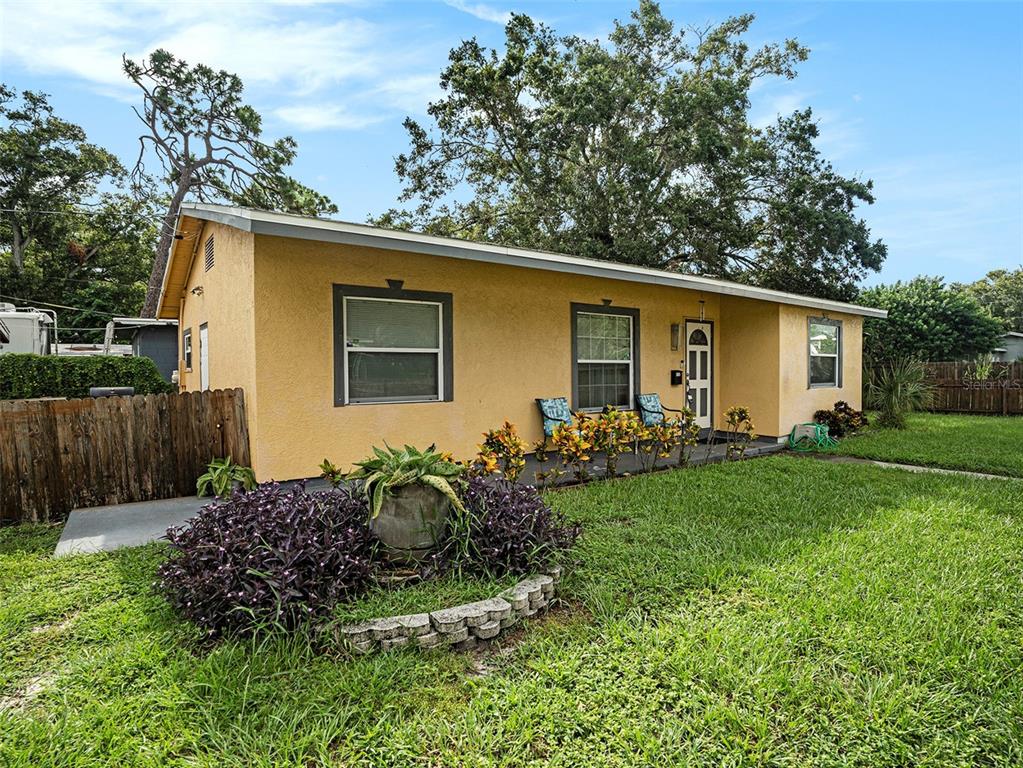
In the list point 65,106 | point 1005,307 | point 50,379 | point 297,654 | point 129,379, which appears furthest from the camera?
point 1005,307

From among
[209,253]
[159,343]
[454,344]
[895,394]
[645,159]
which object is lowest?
[895,394]

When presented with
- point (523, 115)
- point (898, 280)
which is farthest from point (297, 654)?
point (898, 280)

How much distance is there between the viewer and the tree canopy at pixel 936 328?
Answer: 55.2ft

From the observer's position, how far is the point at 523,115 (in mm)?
17344

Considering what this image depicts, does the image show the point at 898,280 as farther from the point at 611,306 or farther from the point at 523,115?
the point at 611,306

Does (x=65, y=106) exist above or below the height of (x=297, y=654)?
above

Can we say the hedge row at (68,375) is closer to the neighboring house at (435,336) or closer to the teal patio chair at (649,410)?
the neighboring house at (435,336)

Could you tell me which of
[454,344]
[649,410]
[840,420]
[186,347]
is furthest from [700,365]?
[186,347]

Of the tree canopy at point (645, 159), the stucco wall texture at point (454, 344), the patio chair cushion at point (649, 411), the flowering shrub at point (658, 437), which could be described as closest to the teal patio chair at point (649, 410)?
the patio chair cushion at point (649, 411)

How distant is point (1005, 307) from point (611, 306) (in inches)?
1652

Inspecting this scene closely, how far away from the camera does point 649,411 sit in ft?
27.6

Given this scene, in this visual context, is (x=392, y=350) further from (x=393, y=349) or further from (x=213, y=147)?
(x=213, y=147)

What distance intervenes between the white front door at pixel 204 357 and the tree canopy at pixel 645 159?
1060cm

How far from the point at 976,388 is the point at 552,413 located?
13525 mm
